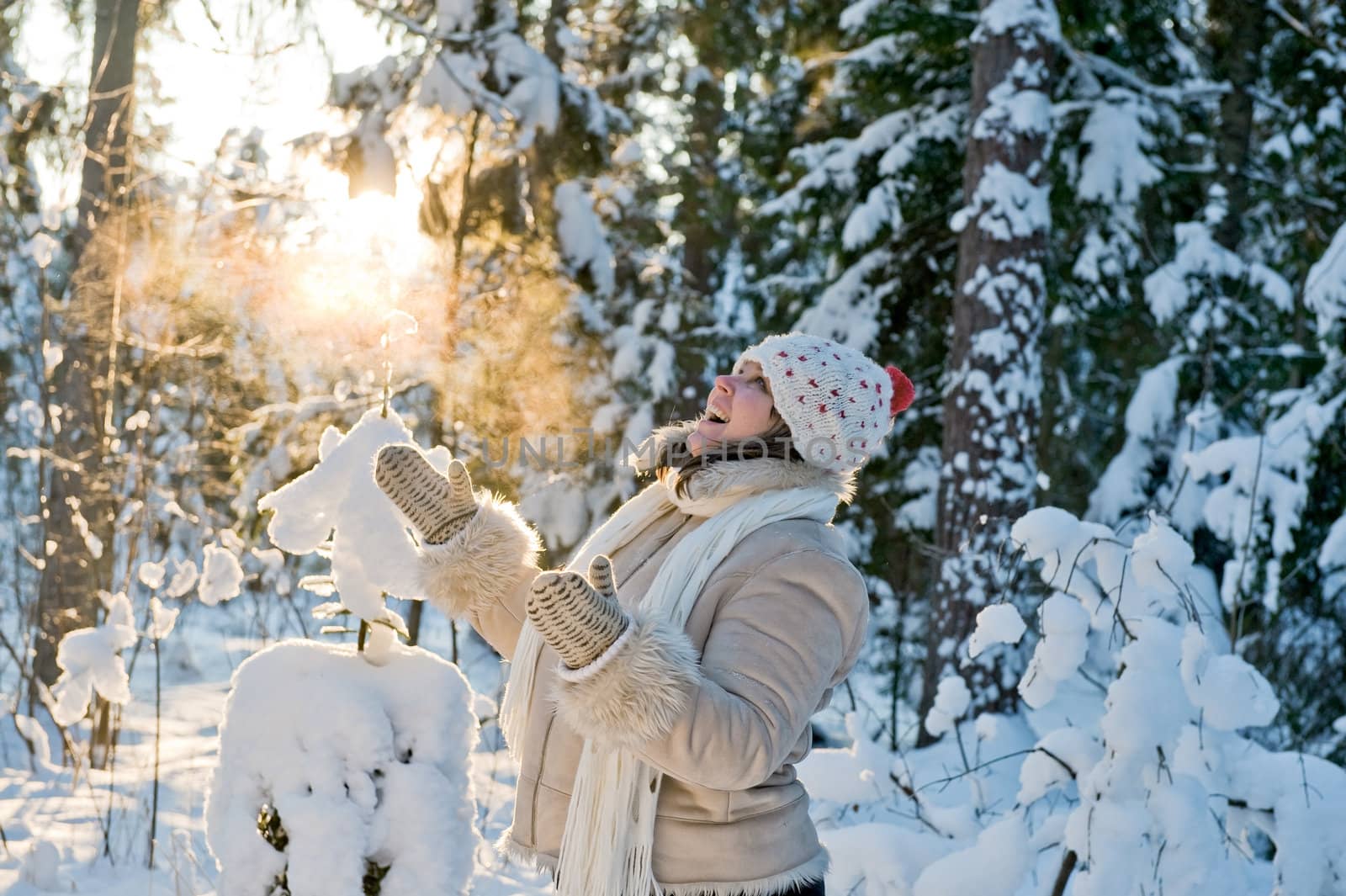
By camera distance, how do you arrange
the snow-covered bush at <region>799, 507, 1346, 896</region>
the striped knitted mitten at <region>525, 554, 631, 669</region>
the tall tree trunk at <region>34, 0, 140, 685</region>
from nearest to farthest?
the striped knitted mitten at <region>525, 554, 631, 669</region>, the snow-covered bush at <region>799, 507, 1346, 896</region>, the tall tree trunk at <region>34, 0, 140, 685</region>

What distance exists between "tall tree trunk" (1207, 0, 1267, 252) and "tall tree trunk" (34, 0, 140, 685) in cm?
851

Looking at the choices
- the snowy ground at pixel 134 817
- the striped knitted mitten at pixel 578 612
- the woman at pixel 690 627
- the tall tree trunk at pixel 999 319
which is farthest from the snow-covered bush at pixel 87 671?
the tall tree trunk at pixel 999 319

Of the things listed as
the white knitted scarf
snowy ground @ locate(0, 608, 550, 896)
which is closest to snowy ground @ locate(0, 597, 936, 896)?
snowy ground @ locate(0, 608, 550, 896)

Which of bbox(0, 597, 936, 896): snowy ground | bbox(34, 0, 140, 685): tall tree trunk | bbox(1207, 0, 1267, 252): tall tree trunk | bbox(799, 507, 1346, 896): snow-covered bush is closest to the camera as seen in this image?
bbox(799, 507, 1346, 896): snow-covered bush

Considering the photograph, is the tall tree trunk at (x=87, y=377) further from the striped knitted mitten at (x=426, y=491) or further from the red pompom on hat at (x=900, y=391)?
the red pompom on hat at (x=900, y=391)

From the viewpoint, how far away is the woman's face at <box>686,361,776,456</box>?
6.76 feet

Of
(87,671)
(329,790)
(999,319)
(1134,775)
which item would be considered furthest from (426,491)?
(999,319)

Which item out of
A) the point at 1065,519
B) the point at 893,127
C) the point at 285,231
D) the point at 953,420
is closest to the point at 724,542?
the point at 1065,519

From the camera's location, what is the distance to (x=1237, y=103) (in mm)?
9398

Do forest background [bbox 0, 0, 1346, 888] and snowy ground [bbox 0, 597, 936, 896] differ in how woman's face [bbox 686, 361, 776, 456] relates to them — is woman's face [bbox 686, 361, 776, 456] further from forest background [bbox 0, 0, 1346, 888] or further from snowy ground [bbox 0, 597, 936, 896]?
forest background [bbox 0, 0, 1346, 888]

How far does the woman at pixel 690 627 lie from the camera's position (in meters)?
1.58

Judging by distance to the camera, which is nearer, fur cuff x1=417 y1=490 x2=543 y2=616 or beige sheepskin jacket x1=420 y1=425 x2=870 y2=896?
beige sheepskin jacket x1=420 y1=425 x2=870 y2=896

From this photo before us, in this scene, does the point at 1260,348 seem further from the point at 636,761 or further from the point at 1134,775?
the point at 636,761

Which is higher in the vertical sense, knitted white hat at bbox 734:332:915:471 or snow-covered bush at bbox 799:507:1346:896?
knitted white hat at bbox 734:332:915:471
